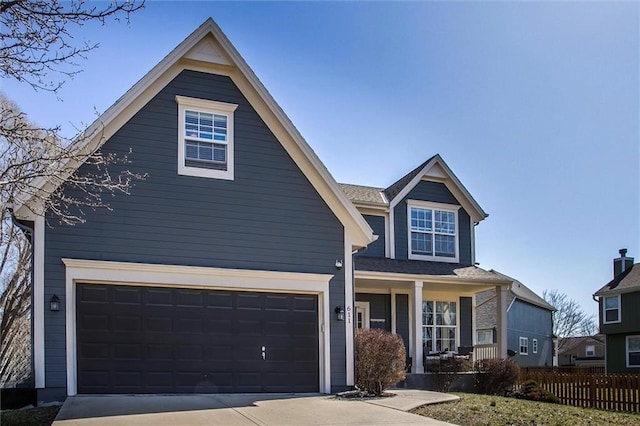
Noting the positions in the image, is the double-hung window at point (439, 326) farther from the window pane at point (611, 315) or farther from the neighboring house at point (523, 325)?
the window pane at point (611, 315)

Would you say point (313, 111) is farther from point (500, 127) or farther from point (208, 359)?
point (208, 359)

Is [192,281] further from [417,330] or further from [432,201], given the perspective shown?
[432,201]

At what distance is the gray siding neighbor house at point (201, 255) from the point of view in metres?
12.2

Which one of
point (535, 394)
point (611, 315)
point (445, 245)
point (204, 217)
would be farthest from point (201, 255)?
point (611, 315)

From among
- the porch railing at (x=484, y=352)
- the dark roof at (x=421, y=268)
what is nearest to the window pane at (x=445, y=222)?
the dark roof at (x=421, y=268)

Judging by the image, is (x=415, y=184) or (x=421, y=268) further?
(x=415, y=184)

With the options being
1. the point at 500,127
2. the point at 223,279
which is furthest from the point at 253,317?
the point at 500,127

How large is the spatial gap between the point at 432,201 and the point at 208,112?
33.4 ft

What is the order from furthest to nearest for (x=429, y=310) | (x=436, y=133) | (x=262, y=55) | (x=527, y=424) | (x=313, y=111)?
1. (x=429, y=310)
2. (x=436, y=133)
3. (x=313, y=111)
4. (x=262, y=55)
5. (x=527, y=424)

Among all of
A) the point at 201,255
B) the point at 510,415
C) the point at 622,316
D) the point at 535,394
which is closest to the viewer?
the point at 510,415

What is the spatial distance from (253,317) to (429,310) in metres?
9.34

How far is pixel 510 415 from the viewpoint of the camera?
38.4ft

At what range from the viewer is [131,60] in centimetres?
1183

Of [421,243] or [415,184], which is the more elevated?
[415,184]
